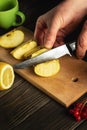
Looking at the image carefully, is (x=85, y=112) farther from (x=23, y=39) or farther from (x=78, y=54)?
(x=23, y=39)

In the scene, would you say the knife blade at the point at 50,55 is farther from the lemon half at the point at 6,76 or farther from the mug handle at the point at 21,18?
the mug handle at the point at 21,18

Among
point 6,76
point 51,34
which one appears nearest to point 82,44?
point 51,34

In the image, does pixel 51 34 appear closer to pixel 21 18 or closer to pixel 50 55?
pixel 50 55

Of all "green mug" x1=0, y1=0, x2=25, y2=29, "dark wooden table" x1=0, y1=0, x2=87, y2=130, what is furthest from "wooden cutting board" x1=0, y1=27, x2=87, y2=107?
"green mug" x1=0, y1=0, x2=25, y2=29

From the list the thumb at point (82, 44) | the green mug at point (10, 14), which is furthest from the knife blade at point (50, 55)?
the green mug at point (10, 14)

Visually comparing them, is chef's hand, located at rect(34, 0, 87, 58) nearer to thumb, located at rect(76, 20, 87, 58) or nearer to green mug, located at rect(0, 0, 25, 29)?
thumb, located at rect(76, 20, 87, 58)

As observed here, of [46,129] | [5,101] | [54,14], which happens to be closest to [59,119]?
[46,129]
